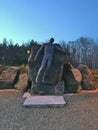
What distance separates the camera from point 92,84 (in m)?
14.0

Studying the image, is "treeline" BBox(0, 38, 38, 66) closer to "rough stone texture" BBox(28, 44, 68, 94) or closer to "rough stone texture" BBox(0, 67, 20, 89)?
"rough stone texture" BBox(0, 67, 20, 89)

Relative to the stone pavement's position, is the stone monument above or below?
above

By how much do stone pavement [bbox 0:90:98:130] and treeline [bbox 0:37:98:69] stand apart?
29438 mm

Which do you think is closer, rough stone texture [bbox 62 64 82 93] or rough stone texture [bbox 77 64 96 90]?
rough stone texture [bbox 62 64 82 93]

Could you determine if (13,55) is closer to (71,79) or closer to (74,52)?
(74,52)

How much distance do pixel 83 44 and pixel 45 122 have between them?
40.5 m

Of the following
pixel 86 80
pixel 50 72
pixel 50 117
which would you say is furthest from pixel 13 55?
pixel 50 117

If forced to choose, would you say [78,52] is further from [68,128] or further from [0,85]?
[68,128]

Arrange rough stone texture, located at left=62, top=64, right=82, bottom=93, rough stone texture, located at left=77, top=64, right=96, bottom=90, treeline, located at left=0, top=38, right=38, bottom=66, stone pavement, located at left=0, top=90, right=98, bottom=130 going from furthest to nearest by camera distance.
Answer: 1. treeline, located at left=0, top=38, right=38, bottom=66
2. rough stone texture, located at left=77, top=64, right=96, bottom=90
3. rough stone texture, located at left=62, top=64, right=82, bottom=93
4. stone pavement, located at left=0, top=90, right=98, bottom=130

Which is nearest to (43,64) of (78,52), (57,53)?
(57,53)

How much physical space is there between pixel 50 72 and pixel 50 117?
5.22 metres

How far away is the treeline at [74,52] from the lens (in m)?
41.8

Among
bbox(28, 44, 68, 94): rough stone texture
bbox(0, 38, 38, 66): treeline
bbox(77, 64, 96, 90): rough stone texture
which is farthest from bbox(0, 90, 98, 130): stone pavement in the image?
bbox(0, 38, 38, 66): treeline

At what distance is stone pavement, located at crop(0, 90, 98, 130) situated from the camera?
6.10 m
